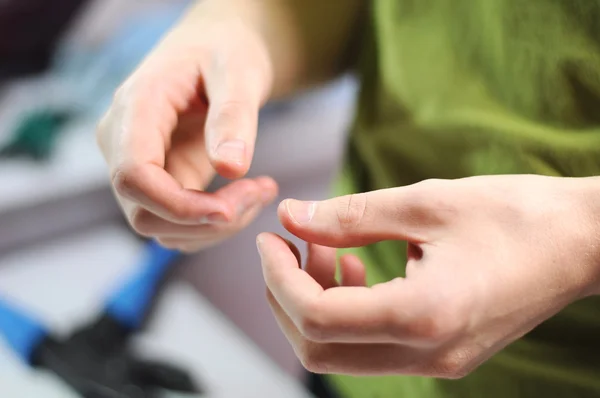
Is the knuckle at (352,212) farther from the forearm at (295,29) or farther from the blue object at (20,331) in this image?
the blue object at (20,331)

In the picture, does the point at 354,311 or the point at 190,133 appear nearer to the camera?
the point at 354,311

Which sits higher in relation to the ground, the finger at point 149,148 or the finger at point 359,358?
the finger at point 149,148

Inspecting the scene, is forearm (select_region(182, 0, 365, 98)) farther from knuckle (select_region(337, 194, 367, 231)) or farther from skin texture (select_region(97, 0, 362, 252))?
knuckle (select_region(337, 194, 367, 231))

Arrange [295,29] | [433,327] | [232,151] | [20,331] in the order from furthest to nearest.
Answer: [20,331] → [295,29] → [232,151] → [433,327]

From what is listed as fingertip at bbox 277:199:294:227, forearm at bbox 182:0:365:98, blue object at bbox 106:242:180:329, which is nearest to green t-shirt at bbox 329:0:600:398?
forearm at bbox 182:0:365:98

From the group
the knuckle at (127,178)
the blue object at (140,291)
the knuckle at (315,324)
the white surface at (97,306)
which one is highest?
the knuckle at (127,178)

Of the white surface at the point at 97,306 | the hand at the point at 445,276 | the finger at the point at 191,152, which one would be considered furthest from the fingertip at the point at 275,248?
the white surface at the point at 97,306

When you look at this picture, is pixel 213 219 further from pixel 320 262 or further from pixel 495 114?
pixel 495 114

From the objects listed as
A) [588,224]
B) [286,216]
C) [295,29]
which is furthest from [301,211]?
[295,29]
